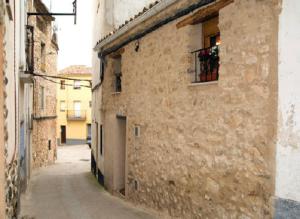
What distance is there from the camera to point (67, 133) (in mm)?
39344

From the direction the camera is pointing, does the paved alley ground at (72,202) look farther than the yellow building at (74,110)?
No

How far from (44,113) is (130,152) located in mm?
10956

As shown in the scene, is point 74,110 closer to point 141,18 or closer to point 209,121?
point 141,18

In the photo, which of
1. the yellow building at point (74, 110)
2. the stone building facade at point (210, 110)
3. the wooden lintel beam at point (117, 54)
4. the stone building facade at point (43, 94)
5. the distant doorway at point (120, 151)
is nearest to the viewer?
the stone building facade at point (210, 110)

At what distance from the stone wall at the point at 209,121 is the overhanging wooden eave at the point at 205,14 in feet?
0.36

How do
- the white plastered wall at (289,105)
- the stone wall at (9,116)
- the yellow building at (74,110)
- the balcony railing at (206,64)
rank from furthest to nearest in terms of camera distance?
the yellow building at (74,110) < the balcony railing at (206,64) < the stone wall at (9,116) < the white plastered wall at (289,105)

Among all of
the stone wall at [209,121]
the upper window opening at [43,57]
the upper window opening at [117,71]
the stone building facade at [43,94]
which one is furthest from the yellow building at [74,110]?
the stone wall at [209,121]

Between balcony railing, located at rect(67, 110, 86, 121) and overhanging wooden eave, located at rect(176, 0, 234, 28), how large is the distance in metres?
33.6

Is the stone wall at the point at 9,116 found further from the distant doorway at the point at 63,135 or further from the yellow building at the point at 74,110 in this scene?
the distant doorway at the point at 63,135

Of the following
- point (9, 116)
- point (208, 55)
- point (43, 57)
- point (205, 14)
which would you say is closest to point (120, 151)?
point (208, 55)

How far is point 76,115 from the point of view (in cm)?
3994

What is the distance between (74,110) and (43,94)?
21.0 metres

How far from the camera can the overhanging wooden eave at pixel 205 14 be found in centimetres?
578

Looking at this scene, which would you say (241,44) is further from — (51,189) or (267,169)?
(51,189)
